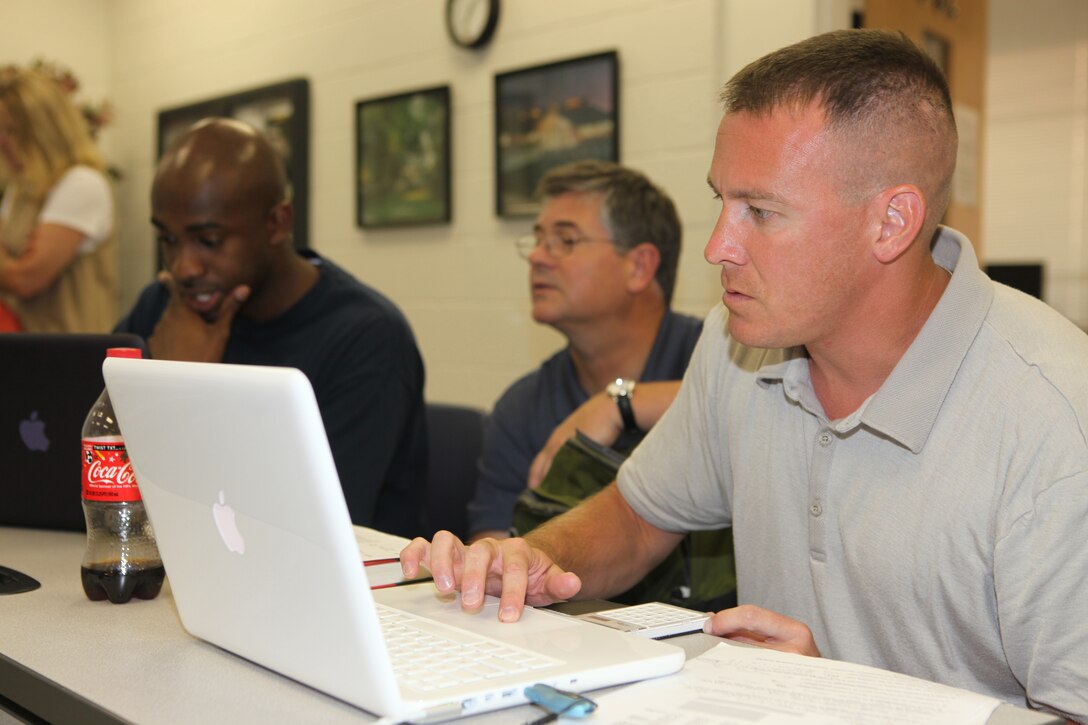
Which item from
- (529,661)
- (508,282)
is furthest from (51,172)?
(529,661)

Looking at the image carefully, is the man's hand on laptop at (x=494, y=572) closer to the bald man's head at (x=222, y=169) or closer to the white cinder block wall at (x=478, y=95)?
the bald man's head at (x=222, y=169)

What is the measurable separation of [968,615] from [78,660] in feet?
2.97

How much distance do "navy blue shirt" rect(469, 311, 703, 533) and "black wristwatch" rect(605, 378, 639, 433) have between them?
0.98 feet

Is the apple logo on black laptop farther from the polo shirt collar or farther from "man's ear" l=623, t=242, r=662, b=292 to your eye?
"man's ear" l=623, t=242, r=662, b=292

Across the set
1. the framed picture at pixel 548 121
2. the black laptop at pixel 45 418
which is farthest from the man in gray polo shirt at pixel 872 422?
the framed picture at pixel 548 121

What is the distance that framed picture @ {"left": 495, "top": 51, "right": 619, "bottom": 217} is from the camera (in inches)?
125

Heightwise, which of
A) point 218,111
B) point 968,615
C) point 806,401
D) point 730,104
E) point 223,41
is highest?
point 223,41

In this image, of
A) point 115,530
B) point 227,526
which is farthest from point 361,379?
point 227,526

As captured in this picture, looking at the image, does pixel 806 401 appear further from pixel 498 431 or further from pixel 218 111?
pixel 218 111

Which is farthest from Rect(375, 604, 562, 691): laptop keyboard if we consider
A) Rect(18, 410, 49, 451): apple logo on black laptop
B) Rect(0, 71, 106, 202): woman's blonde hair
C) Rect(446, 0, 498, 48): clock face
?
Rect(0, 71, 106, 202): woman's blonde hair

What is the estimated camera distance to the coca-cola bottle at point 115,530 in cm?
124

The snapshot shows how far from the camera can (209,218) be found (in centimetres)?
231

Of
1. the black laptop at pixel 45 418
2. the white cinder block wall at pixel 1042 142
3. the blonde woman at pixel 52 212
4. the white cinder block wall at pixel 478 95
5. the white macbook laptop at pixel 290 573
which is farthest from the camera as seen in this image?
the white cinder block wall at pixel 1042 142

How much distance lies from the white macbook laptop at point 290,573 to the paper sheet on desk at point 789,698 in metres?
0.04
